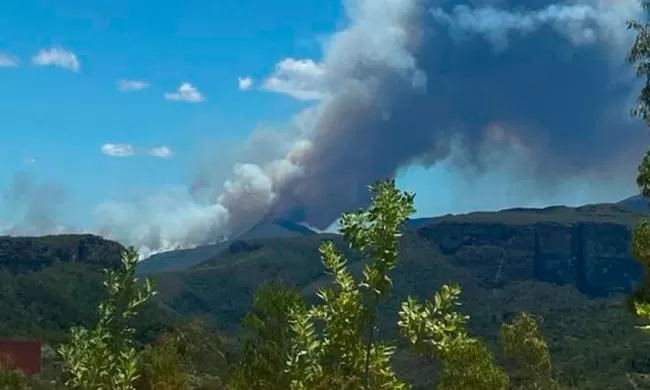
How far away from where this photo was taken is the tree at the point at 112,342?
14117 mm

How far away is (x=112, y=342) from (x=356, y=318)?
4066 millimetres

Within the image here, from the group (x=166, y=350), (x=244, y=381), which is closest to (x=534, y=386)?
(x=166, y=350)

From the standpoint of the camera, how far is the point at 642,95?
20.1m

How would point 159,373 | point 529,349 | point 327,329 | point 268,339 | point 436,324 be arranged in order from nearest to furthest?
point 436,324
point 327,329
point 268,339
point 159,373
point 529,349

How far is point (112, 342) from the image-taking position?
1488 centimetres

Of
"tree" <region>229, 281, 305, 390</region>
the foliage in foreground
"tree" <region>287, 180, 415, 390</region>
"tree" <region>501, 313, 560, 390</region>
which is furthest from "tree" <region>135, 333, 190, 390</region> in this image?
"tree" <region>501, 313, 560, 390</region>

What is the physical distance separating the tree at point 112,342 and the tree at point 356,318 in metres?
2.61

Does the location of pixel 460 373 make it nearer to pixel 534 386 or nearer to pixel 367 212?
pixel 367 212

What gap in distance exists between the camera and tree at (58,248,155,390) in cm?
1412

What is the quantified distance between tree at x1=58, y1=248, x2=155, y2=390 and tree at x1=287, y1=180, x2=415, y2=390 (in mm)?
2612

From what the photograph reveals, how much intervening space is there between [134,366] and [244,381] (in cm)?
184

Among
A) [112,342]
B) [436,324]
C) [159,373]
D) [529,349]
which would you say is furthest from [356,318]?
[529,349]

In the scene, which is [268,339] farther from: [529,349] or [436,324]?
[529,349]

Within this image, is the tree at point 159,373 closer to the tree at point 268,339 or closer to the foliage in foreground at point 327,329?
the foliage in foreground at point 327,329
